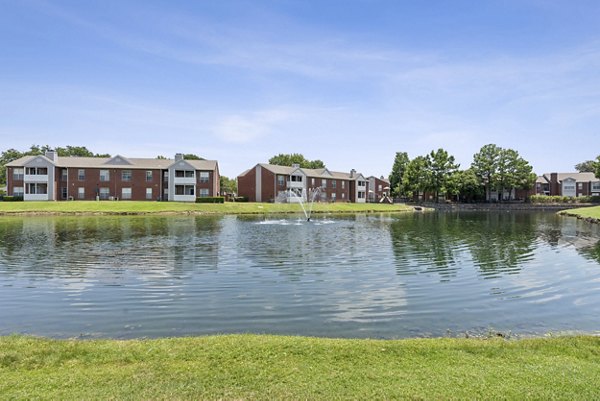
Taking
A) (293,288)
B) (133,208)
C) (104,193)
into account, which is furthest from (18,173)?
(293,288)

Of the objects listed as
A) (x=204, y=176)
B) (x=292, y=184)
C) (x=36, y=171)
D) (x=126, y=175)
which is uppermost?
(x=36, y=171)

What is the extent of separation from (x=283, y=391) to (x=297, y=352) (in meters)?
1.83

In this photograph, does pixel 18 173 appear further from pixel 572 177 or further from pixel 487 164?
pixel 572 177

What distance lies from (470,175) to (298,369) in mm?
111774

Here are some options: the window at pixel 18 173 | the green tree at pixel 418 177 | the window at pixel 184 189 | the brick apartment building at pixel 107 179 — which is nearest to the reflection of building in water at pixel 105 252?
the brick apartment building at pixel 107 179

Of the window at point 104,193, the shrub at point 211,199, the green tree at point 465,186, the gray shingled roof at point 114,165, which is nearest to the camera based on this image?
the shrub at point 211,199

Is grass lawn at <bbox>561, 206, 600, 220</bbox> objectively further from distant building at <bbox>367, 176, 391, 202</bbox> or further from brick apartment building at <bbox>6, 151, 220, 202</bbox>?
brick apartment building at <bbox>6, 151, 220, 202</bbox>

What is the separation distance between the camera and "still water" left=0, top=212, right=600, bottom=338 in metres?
12.0

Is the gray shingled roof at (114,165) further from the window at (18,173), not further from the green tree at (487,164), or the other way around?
the green tree at (487,164)

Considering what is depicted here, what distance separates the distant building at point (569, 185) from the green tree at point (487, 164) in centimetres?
2951

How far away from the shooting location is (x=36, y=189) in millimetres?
81562

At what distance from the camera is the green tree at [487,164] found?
111 metres

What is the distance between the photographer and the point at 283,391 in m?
6.48

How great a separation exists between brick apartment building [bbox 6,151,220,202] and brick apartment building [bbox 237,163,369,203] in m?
11.1
